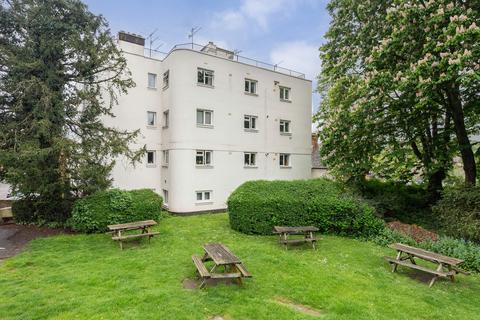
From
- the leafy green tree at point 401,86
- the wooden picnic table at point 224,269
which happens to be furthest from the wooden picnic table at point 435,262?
the leafy green tree at point 401,86

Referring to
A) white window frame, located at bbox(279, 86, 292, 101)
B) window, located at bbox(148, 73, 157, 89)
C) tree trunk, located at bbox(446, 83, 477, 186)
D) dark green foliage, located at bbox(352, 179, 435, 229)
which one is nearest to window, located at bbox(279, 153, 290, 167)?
white window frame, located at bbox(279, 86, 292, 101)

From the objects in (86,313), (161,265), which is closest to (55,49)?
(161,265)

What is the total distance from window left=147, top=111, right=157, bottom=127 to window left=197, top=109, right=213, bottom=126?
3283mm

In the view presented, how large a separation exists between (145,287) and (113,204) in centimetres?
679

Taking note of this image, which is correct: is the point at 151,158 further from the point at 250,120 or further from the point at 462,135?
the point at 462,135

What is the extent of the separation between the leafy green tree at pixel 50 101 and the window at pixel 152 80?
19.5 feet

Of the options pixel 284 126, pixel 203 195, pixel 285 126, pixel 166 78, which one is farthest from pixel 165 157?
pixel 285 126

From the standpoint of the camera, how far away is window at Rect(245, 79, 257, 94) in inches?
815

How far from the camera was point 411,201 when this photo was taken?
51.1ft

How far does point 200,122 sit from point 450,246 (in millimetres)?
14356

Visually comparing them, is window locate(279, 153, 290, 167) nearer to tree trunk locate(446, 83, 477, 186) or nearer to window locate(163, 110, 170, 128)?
window locate(163, 110, 170, 128)

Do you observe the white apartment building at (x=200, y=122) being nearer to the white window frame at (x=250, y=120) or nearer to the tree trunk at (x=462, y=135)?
the white window frame at (x=250, y=120)

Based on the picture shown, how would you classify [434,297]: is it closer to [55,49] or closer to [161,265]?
[161,265]

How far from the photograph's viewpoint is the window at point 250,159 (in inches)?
812
